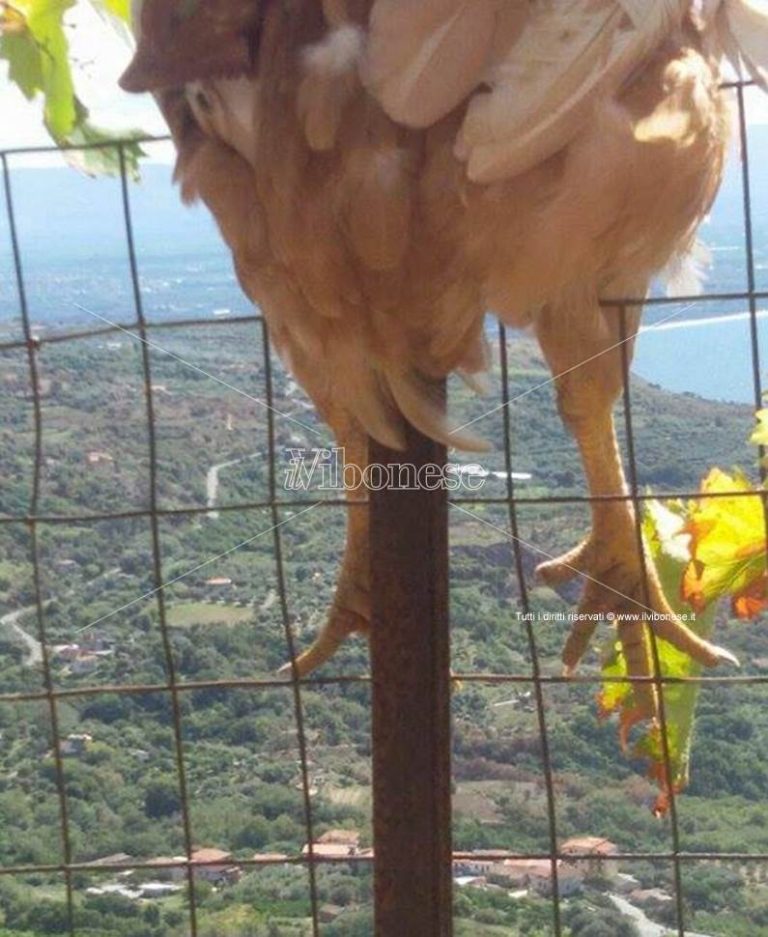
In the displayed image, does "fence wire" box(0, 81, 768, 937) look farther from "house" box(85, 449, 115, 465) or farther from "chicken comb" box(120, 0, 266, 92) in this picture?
"chicken comb" box(120, 0, 266, 92)

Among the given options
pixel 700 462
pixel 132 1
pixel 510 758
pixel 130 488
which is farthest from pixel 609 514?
pixel 132 1

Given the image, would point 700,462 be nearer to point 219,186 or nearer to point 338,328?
point 338,328

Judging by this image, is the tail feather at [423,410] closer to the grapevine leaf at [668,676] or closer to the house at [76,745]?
the grapevine leaf at [668,676]

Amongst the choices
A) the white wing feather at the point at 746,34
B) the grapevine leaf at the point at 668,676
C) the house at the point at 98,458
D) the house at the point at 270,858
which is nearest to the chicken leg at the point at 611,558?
the grapevine leaf at the point at 668,676

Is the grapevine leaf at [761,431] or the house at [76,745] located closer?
the grapevine leaf at [761,431]

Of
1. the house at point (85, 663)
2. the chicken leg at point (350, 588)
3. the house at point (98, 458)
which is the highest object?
the house at point (98, 458)

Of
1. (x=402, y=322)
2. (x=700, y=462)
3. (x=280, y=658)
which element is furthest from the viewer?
(x=280, y=658)

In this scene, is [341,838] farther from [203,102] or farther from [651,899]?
[203,102]
